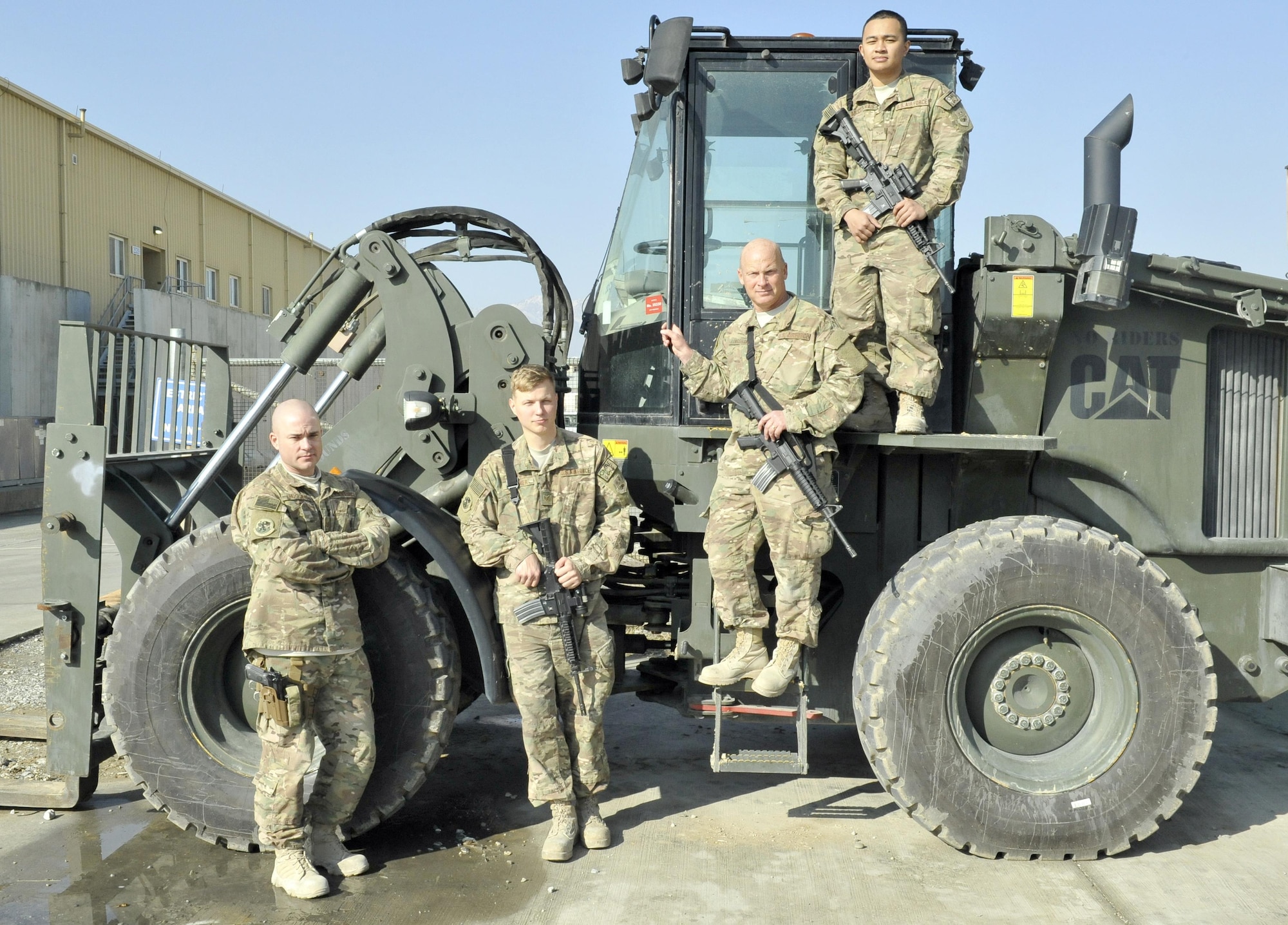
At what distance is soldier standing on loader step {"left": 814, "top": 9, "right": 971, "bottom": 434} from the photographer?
4.08m

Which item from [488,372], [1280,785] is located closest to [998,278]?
[488,372]

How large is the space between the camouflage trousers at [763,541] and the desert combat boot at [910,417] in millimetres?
301

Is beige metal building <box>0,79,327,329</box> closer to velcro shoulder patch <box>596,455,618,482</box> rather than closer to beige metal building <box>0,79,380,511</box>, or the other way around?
beige metal building <box>0,79,380,511</box>

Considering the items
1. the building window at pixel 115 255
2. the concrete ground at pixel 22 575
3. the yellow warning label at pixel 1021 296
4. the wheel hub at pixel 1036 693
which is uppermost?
the building window at pixel 115 255

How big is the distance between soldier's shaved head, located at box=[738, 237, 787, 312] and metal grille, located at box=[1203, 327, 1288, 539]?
1859 mm

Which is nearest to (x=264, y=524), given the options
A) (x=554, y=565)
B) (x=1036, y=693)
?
(x=554, y=565)

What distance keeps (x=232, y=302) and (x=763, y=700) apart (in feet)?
95.0

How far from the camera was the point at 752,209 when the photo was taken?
4379mm

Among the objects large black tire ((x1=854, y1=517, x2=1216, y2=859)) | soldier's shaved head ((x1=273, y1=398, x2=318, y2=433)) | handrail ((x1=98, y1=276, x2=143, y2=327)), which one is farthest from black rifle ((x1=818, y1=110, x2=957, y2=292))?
handrail ((x1=98, y1=276, x2=143, y2=327))

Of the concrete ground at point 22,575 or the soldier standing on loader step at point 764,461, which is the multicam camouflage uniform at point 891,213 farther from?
the concrete ground at point 22,575

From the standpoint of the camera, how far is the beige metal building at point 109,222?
21.2 metres

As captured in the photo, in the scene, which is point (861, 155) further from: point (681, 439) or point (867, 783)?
point (867, 783)

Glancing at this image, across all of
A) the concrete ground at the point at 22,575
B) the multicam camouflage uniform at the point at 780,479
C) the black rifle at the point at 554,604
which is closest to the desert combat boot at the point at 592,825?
the black rifle at the point at 554,604

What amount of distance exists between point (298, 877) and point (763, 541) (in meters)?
2.06
